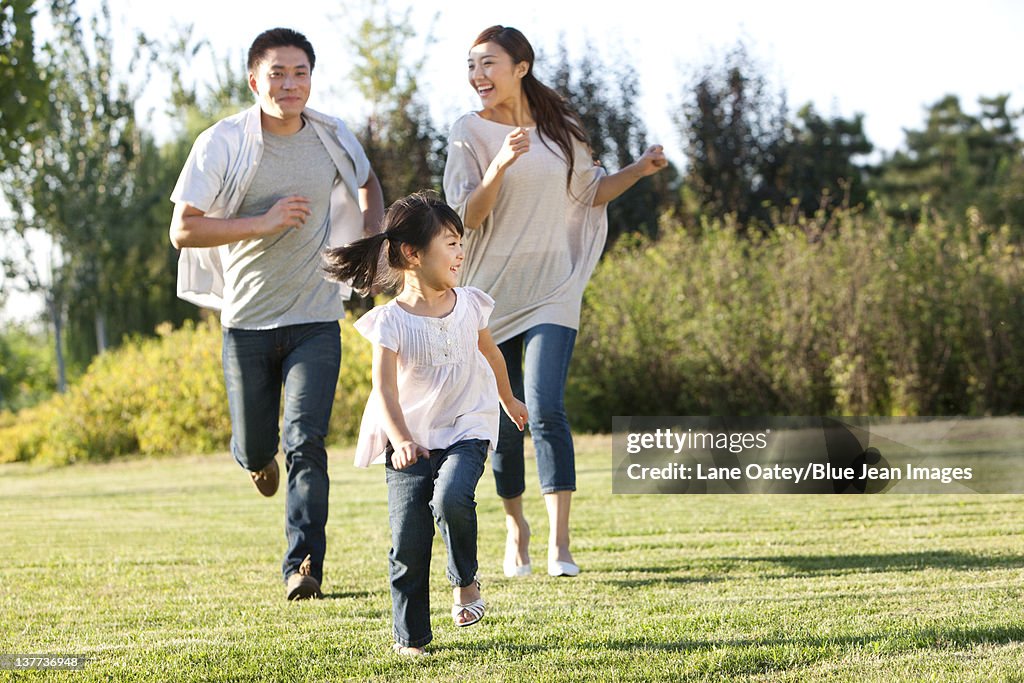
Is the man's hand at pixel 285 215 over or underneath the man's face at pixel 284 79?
underneath

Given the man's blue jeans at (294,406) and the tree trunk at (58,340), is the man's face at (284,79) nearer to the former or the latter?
the man's blue jeans at (294,406)

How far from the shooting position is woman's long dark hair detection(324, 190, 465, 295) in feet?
12.4

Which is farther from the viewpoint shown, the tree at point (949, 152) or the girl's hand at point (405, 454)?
the tree at point (949, 152)

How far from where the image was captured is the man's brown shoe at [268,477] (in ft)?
17.1

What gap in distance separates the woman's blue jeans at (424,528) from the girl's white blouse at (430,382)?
0.08m

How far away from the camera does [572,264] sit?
5121 millimetres

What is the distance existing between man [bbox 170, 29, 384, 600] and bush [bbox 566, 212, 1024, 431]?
768 centimetres

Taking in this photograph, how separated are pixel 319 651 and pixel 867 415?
8968 mm

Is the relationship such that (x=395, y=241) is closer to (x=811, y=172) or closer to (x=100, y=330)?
(x=811, y=172)

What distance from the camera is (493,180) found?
461 cm

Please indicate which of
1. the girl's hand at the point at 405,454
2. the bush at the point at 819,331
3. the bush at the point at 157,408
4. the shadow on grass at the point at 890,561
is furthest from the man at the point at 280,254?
the bush at the point at 157,408

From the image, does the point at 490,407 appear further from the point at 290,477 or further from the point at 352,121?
the point at 352,121

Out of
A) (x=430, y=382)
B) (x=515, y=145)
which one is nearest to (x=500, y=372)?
(x=430, y=382)

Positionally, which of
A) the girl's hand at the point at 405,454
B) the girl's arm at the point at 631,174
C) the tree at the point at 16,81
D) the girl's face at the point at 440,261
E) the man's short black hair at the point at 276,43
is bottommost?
the girl's hand at the point at 405,454
